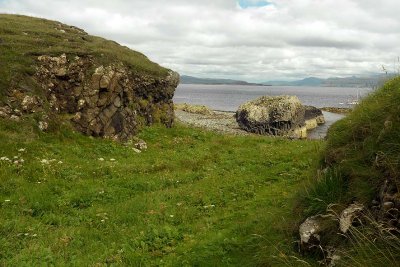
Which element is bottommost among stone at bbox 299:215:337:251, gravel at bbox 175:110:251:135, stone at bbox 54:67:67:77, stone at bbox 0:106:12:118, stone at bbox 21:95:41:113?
gravel at bbox 175:110:251:135

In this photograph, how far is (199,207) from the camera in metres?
14.8

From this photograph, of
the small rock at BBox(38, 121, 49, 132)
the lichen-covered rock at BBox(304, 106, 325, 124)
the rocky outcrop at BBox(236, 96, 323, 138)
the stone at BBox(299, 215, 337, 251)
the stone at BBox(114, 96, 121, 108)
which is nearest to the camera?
the stone at BBox(299, 215, 337, 251)

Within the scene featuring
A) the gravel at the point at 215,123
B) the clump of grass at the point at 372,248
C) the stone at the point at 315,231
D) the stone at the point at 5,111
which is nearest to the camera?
the clump of grass at the point at 372,248

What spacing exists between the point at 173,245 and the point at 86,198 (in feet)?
19.4

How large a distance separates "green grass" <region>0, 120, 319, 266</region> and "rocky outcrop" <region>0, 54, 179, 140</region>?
190 centimetres

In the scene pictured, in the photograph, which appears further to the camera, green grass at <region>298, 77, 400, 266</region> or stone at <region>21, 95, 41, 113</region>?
stone at <region>21, 95, 41, 113</region>

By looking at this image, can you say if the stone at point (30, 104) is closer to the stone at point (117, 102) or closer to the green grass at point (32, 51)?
the green grass at point (32, 51)

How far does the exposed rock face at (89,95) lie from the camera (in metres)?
25.7

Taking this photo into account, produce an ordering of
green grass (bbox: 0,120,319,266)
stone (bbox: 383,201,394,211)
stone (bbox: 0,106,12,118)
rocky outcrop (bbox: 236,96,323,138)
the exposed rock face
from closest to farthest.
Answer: stone (bbox: 383,201,394,211), green grass (bbox: 0,120,319,266), stone (bbox: 0,106,12,118), the exposed rock face, rocky outcrop (bbox: 236,96,323,138)

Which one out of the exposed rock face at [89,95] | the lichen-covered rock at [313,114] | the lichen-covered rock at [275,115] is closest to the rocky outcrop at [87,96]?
the exposed rock face at [89,95]

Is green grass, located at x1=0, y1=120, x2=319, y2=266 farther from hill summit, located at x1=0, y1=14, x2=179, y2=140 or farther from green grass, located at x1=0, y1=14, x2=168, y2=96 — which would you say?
green grass, located at x1=0, y1=14, x2=168, y2=96

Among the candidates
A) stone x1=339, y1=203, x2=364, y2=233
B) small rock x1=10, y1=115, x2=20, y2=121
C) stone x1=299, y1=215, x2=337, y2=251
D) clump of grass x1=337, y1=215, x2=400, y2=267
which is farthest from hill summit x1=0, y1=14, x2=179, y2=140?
clump of grass x1=337, y1=215, x2=400, y2=267

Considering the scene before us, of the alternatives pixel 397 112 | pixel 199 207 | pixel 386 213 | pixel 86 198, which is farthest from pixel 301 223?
pixel 86 198

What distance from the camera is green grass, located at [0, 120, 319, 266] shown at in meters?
10.2
